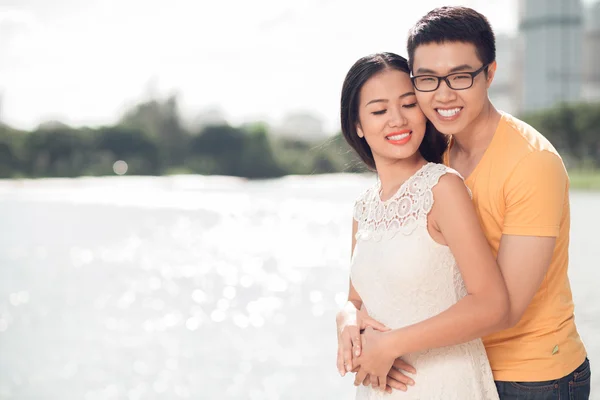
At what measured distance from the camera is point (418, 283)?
2.12 m

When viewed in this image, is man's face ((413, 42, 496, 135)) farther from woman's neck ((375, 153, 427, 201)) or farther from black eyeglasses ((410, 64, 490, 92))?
woman's neck ((375, 153, 427, 201))

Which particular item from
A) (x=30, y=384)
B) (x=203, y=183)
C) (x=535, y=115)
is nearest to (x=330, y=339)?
(x=30, y=384)

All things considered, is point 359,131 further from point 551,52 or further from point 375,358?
point 551,52

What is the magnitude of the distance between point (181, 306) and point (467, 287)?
33.9ft

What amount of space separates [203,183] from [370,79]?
5593 cm

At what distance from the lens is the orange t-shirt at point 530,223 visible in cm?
204

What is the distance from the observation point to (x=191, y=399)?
301 inches

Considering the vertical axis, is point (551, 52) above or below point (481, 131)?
below

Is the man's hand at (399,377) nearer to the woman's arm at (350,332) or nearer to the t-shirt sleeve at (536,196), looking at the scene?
the woman's arm at (350,332)

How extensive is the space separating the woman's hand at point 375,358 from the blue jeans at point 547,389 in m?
0.39

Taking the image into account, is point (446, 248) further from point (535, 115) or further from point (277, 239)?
point (535, 115)

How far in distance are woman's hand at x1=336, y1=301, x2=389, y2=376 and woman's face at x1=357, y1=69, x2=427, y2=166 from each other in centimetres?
54

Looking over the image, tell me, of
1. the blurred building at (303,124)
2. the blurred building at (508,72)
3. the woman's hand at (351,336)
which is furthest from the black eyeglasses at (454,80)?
the blurred building at (303,124)

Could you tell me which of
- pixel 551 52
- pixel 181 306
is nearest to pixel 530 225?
pixel 181 306
